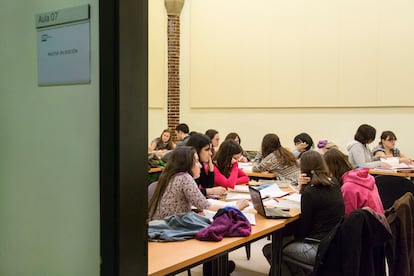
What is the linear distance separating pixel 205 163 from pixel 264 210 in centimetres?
124

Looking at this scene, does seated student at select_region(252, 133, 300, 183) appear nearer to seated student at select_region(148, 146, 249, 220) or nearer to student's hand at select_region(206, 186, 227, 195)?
student's hand at select_region(206, 186, 227, 195)

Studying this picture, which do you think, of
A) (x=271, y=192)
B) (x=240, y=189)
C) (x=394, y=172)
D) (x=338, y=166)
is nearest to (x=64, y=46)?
(x=338, y=166)

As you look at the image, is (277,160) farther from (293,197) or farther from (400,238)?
(400,238)

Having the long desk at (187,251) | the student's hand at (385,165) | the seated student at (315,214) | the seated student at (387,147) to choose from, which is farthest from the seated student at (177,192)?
the seated student at (387,147)

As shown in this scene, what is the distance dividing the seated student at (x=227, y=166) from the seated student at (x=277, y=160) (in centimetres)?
76

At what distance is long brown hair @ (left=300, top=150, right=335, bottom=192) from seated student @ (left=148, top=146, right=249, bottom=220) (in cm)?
81

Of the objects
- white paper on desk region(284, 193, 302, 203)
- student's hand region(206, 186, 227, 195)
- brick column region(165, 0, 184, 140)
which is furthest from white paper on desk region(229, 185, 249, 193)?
brick column region(165, 0, 184, 140)

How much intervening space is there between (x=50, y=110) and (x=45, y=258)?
0.48m

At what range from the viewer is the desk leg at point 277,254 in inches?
122

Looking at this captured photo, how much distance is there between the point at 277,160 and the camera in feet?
17.1

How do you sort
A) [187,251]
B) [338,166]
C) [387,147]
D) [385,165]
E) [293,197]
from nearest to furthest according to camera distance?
[187,251]
[338,166]
[293,197]
[385,165]
[387,147]

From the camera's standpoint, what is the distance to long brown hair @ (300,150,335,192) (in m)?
3.09

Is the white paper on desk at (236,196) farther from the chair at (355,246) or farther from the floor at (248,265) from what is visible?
the chair at (355,246)

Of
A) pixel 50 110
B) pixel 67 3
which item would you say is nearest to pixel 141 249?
pixel 50 110
